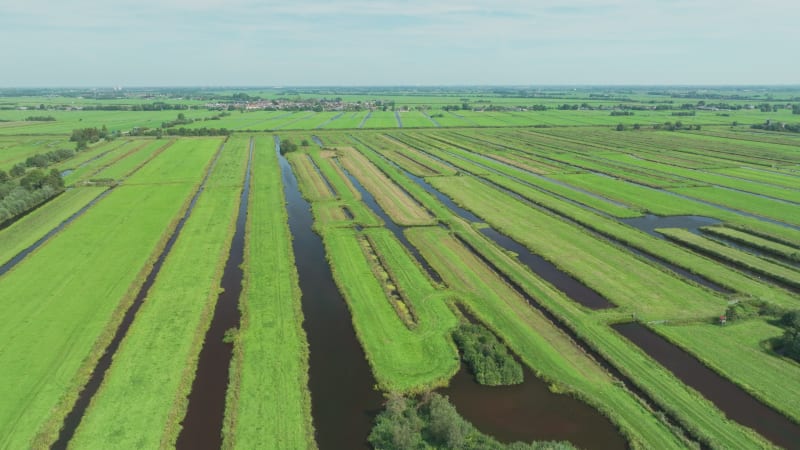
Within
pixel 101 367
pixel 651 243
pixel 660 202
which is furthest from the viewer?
pixel 660 202

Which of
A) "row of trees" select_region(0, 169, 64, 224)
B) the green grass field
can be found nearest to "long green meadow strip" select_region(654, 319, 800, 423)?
the green grass field

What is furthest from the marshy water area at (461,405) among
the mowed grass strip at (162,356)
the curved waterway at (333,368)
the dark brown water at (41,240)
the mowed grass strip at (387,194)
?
the dark brown water at (41,240)

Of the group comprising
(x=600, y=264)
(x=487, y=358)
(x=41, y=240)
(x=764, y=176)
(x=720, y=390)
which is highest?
(x=764, y=176)

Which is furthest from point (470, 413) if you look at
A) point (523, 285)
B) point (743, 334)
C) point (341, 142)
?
point (341, 142)

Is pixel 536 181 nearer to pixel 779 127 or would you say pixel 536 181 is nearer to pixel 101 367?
pixel 101 367

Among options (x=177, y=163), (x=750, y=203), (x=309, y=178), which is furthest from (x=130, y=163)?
(x=750, y=203)

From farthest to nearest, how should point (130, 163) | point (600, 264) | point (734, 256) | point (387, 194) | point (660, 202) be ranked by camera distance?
point (130, 163), point (387, 194), point (660, 202), point (734, 256), point (600, 264)
